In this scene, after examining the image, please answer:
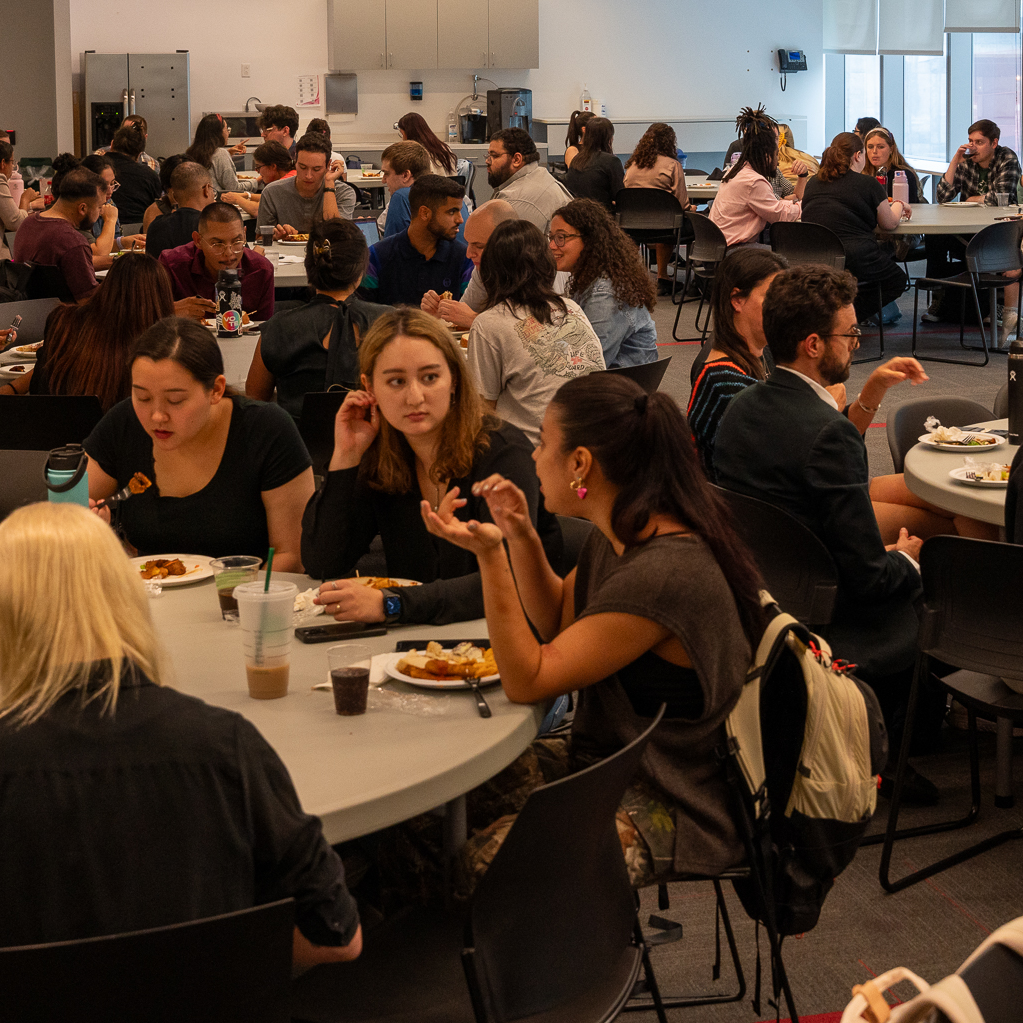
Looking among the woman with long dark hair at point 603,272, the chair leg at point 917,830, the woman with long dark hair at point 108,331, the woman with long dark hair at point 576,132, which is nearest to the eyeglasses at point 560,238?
the woman with long dark hair at point 603,272

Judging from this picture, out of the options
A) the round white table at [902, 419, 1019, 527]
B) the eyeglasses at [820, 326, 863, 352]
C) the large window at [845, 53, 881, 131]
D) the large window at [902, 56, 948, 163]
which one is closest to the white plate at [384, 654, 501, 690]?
the eyeglasses at [820, 326, 863, 352]

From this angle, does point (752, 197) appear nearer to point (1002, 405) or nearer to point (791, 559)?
point (1002, 405)

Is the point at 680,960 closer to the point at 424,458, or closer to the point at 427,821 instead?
the point at 427,821

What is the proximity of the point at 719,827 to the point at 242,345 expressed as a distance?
10.5 feet

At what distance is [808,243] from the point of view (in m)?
7.56

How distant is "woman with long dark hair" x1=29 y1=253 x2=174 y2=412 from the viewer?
363 cm

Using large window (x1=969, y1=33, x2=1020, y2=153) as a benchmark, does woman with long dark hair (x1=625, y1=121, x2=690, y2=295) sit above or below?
below

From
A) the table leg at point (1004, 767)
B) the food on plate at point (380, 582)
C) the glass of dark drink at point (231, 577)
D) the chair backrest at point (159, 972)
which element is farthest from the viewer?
the table leg at point (1004, 767)

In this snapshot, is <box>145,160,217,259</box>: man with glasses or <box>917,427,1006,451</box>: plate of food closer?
<box>917,427,1006,451</box>: plate of food

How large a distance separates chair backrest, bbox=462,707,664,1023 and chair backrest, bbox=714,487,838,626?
121 cm

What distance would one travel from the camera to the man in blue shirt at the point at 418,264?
211 inches

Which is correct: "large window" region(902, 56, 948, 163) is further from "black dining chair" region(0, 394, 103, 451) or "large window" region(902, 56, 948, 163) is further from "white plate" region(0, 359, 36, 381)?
"black dining chair" region(0, 394, 103, 451)

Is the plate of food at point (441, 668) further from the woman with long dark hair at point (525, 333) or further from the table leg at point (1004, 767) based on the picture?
the woman with long dark hair at point (525, 333)

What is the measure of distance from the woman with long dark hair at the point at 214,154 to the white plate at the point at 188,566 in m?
6.76
